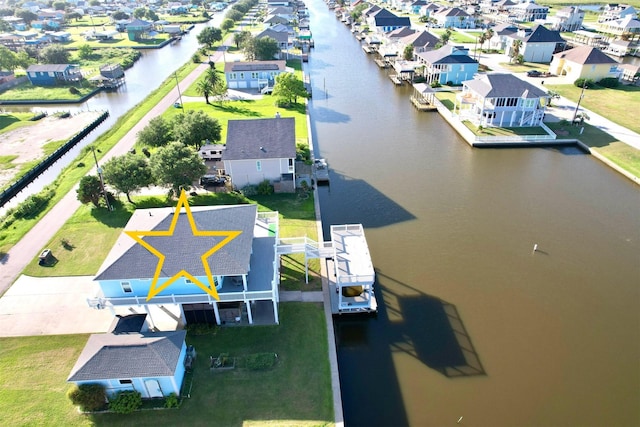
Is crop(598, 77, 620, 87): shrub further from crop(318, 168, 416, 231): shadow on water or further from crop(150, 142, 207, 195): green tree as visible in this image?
crop(150, 142, 207, 195): green tree

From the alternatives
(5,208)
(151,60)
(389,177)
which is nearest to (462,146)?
(389,177)

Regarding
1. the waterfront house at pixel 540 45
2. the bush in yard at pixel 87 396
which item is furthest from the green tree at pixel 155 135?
the waterfront house at pixel 540 45

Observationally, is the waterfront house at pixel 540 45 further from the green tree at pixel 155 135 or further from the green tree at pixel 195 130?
the green tree at pixel 155 135

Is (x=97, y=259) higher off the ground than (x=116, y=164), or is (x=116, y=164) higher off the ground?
(x=116, y=164)

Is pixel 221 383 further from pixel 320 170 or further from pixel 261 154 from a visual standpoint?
pixel 320 170

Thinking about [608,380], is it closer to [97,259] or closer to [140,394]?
[140,394]

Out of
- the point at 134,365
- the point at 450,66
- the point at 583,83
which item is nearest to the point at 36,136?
the point at 134,365
